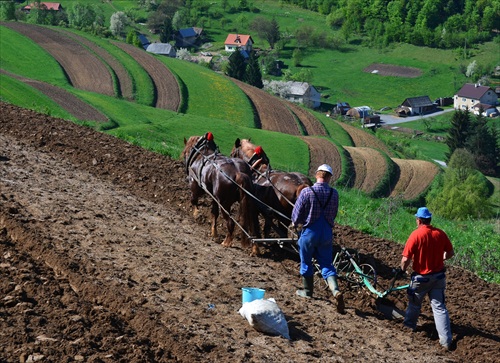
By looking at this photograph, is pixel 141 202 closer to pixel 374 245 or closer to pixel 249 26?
pixel 374 245

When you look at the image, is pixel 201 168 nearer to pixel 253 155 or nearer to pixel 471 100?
pixel 253 155

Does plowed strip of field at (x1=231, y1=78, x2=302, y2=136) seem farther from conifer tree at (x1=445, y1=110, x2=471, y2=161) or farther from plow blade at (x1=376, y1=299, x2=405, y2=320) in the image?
plow blade at (x1=376, y1=299, x2=405, y2=320)

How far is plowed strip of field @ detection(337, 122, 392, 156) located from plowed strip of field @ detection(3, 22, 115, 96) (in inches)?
791

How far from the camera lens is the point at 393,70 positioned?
5226 inches

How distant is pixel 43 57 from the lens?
67875 mm

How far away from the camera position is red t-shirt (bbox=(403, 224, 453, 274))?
11078mm

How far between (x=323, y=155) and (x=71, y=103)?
15.8 m

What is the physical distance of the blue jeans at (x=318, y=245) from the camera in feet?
38.3

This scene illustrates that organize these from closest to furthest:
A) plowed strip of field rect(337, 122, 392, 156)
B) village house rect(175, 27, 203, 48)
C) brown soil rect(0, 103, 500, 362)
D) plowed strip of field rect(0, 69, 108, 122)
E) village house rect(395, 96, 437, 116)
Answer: brown soil rect(0, 103, 500, 362) < plowed strip of field rect(0, 69, 108, 122) < plowed strip of field rect(337, 122, 392, 156) < village house rect(395, 96, 437, 116) < village house rect(175, 27, 203, 48)

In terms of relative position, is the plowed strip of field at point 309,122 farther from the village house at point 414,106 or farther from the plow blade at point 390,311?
the plow blade at point 390,311

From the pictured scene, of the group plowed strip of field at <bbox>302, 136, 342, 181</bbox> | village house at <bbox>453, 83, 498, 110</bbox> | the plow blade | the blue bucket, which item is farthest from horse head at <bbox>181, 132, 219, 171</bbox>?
village house at <bbox>453, 83, 498, 110</bbox>

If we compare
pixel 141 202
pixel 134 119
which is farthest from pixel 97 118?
pixel 141 202

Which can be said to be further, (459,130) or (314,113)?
(459,130)

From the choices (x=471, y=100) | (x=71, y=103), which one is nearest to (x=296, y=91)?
(x=471, y=100)
